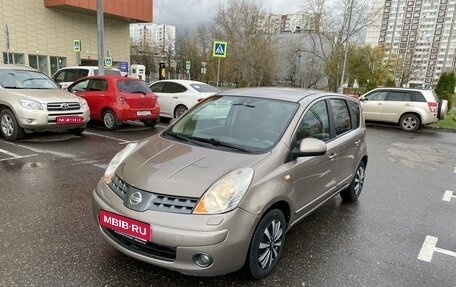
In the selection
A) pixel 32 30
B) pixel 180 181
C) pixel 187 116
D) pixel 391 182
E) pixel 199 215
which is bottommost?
pixel 391 182

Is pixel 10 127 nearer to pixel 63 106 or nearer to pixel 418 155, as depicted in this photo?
pixel 63 106

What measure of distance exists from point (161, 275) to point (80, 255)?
32.5 inches

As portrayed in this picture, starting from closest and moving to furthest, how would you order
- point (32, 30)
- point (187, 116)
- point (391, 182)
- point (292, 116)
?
point (292, 116) < point (187, 116) < point (391, 182) < point (32, 30)

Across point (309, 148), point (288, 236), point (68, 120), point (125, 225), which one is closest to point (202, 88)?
point (68, 120)

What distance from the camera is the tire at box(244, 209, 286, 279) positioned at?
8.80 feet

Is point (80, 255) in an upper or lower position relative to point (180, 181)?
lower

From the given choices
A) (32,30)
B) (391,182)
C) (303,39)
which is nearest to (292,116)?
(391,182)

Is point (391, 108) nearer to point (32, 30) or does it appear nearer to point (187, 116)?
point (187, 116)

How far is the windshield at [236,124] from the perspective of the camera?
3.22 m

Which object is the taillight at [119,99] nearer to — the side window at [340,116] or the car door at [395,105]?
the side window at [340,116]

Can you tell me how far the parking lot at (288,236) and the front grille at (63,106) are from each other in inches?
45.8

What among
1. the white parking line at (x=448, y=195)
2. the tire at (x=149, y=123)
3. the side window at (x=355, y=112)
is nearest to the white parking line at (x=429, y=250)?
the side window at (x=355, y=112)

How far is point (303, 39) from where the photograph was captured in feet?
128

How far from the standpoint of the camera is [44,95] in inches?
301
